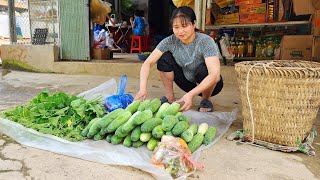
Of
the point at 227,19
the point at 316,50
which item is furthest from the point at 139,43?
the point at 316,50

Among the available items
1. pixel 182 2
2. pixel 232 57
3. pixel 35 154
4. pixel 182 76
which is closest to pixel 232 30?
pixel 232 57

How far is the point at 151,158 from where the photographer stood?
5.62 feet

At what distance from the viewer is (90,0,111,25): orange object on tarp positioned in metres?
5.86

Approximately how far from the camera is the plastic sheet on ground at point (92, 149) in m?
1.72

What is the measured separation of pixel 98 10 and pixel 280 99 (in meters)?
4.87

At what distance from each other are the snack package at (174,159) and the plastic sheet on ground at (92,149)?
0.05 metres

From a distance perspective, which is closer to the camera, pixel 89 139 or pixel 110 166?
pixel 110 166

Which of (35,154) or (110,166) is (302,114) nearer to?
(110,166)

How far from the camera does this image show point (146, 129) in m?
1.88

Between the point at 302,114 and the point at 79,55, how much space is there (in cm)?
470

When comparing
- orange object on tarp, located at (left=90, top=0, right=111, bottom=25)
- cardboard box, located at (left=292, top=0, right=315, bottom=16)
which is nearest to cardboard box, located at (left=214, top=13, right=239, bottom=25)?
cardboard box, located at (left=292, top=0, right=315, bottom=16)

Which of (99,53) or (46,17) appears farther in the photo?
(99,53)

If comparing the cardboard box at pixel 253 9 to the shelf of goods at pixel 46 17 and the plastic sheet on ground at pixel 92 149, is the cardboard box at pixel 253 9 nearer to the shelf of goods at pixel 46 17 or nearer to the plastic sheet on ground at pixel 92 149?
the plastic sheet on ground at pixel 92 149

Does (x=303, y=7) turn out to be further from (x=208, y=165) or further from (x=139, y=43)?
→ (x=139, y=43)
